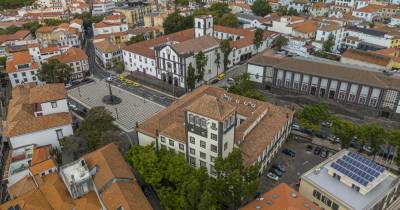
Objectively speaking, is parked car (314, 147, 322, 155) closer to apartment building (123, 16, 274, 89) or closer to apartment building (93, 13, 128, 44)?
apartment building (123, 16, 274, 89)

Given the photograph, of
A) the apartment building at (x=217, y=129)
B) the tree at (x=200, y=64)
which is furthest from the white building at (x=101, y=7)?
the apartment building at (x=217, y=129)

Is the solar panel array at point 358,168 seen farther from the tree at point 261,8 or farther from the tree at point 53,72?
the tree at point 261,8

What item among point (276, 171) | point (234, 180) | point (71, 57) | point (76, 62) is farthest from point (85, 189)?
point (71, 57)

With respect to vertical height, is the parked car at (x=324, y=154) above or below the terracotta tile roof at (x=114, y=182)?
below

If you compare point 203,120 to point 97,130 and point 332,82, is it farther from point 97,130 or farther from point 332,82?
point 332,82

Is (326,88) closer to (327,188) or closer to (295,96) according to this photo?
(295,96)

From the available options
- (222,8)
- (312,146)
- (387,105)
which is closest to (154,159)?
(312,146)
